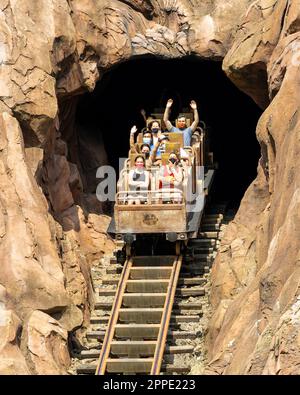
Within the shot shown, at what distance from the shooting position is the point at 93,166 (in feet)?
109

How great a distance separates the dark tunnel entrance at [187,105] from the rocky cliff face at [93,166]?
234 cm

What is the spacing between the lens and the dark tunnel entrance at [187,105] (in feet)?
116

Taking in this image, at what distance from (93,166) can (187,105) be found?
4221mm

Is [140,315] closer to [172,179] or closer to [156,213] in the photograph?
[156,213]

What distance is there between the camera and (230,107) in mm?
37375

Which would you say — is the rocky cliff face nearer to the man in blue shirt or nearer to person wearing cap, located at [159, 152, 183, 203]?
the man in blue shirt

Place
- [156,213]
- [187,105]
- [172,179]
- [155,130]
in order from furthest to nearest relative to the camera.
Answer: [187,105] → [155,130] → [172,179] → [156,213]

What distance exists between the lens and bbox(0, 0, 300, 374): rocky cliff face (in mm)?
24078

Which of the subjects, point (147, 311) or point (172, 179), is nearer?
point (147, 311)

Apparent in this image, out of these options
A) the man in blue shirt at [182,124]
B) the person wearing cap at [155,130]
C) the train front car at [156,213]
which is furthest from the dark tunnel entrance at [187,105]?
the train front car at [156,213]

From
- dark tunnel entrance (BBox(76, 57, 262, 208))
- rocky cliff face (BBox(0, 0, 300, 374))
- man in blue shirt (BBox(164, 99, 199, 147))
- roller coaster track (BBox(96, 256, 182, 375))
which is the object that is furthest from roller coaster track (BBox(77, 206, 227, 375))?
dark tunnel entrance (BBox(76, 57, 262, 208))

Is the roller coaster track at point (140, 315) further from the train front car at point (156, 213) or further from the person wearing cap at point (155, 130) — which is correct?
the person wearing cap at point (155, 130)

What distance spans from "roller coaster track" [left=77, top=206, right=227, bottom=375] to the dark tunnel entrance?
16.8 ft

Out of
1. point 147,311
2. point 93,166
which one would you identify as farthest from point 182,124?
point 147,311
